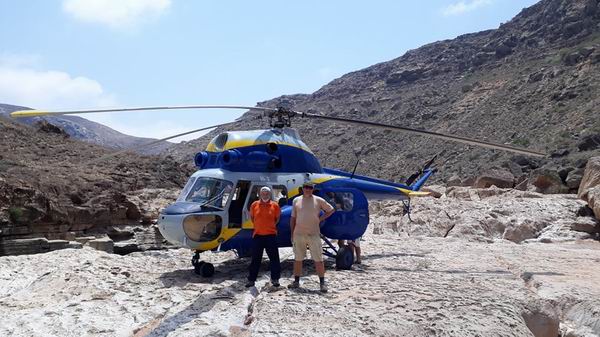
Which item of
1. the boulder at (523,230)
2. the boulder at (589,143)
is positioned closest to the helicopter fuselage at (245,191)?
the boulder at (523,230)

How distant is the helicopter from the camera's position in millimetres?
7562

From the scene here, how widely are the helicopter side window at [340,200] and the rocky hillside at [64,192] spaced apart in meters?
4.87

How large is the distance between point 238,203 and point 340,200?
193cm

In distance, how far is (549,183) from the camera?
2047 cm

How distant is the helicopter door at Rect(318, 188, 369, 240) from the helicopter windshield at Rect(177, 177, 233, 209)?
188cm

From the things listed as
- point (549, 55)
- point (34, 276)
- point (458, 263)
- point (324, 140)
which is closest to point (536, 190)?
point (458, 263)

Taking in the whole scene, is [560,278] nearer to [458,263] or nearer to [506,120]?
[458,263]

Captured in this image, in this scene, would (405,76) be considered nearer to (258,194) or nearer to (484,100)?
(484,100)

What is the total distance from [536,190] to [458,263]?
12568mm

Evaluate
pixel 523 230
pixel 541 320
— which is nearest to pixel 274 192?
pixel 541 320

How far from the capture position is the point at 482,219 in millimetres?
15312

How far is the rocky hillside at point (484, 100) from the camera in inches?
1451

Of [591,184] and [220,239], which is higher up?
[220,239]

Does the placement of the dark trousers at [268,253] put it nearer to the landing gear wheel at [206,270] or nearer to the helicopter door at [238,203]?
the landing gear wheel at [206,270]
